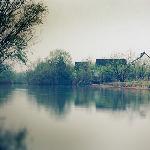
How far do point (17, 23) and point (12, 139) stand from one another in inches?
641

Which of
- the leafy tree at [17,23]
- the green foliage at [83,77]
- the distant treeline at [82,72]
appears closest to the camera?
the leafy tree at [17,23]

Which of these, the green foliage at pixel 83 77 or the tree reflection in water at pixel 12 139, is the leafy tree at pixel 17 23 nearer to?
the tree reflection in water at pixel 12 139

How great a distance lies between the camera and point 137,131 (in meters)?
18.7

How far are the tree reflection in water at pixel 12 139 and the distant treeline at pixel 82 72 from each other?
273 feet

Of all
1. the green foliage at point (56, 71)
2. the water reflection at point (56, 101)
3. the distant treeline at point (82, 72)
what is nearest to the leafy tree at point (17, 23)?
the water reflection at point (56, 101)

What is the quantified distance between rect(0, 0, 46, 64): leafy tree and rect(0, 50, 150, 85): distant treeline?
70.1m

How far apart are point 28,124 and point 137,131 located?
6.57 m

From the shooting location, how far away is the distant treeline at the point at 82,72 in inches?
4256

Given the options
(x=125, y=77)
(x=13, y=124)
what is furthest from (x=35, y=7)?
(x=125, y=77)

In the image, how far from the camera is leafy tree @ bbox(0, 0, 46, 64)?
30.0 m

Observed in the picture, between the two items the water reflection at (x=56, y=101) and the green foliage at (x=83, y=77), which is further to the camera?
the green foliage at (x=83, y=77)

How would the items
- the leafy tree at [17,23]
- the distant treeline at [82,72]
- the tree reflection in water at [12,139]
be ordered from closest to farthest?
the tree reflection in water at [12,139] < the leafy tree at [17,23] < the distant treeline at [82,72]

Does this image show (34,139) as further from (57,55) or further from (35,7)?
(57,55)

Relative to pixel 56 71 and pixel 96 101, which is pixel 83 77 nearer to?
pixel 56 71
